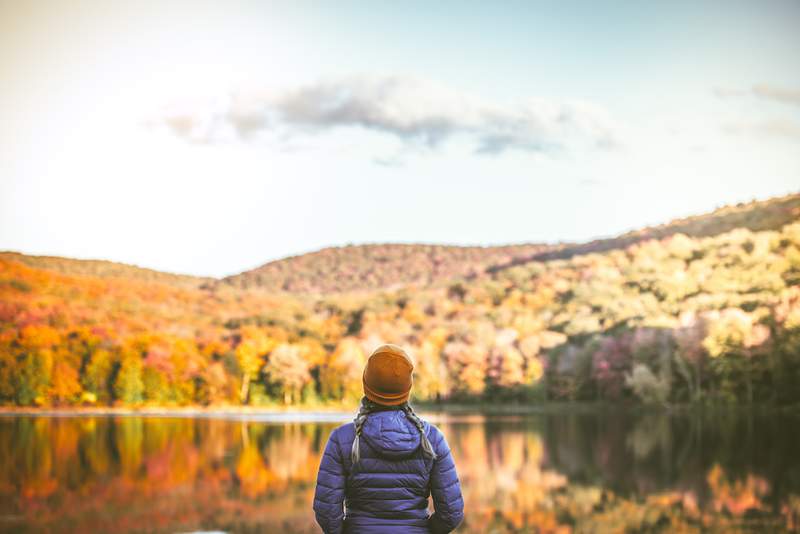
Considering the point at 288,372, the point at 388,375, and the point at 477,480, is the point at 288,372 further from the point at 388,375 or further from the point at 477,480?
the point at 388,375

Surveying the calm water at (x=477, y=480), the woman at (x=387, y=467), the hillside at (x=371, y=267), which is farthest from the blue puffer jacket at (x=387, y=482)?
the hillside at (x=371, y=267)

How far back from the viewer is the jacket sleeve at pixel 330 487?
14.7 ft

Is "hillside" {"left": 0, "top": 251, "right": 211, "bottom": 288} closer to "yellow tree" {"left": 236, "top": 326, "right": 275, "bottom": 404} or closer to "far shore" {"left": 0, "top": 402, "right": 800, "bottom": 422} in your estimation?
"yellow tree" {"left": 236, "top": 326, "right": 275, "bottom": 404}

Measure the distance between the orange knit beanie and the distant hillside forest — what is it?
160 ft

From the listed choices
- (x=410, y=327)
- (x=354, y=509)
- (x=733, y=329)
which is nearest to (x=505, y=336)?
(x=410, y=327)

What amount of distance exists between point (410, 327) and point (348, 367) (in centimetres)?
1876

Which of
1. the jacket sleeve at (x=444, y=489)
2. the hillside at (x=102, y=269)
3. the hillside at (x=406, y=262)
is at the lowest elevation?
the jacket sleeve at (x=444, y=489)

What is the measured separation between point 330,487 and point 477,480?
19.7 meters

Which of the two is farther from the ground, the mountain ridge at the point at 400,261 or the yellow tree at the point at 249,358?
the mountain ridge at the point at 400,261

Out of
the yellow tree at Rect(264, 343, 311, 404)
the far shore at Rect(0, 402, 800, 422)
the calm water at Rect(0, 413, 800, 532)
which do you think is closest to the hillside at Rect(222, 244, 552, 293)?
the yellow tree at Rect(264, 343, 311, 404)

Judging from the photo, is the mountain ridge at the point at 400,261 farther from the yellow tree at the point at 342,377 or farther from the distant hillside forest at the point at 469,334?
the yellow tree at the point at 342,377

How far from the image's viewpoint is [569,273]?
10550cm

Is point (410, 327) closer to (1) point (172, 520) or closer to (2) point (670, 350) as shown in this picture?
(2) point (670, 350)

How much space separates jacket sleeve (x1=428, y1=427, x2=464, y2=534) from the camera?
448cm
